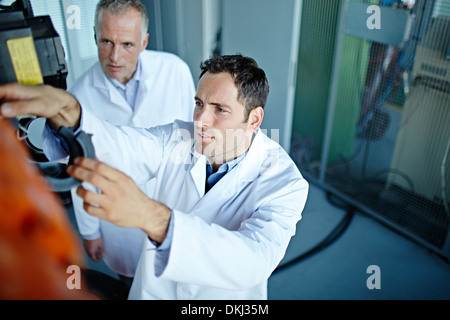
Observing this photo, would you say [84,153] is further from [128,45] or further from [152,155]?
[128,45]

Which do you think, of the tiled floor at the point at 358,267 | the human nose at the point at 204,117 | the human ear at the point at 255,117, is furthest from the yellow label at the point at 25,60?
the tiled floor at the point at 358,267

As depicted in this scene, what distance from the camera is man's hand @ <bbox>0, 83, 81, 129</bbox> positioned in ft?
1.58

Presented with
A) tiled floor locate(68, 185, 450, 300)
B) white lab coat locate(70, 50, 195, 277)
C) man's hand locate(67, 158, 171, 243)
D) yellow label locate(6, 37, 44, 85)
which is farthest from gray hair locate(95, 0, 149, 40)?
tiled floor locate(68, 185, 450, 300)

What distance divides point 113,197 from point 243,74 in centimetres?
74

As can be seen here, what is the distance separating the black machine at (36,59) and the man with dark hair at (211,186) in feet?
0.11

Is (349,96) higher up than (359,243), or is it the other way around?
(349,96)

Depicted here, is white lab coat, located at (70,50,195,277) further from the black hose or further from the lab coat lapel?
the black hose

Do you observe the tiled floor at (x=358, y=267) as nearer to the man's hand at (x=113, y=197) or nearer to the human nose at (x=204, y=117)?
the human nose at (x=204, y=117)

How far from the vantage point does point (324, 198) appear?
2.85 metres

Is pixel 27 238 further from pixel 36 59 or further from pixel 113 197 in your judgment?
pixel 36 59

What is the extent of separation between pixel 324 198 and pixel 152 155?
1.94 m

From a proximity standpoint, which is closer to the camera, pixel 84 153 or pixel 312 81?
pixel 84 153

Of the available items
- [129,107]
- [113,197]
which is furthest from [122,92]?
[113,197]
